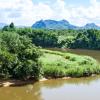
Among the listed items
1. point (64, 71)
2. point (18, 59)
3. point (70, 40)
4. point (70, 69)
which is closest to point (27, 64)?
point (18, 59)

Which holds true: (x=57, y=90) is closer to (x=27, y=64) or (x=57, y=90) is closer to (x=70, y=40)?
(x=27, y=64)

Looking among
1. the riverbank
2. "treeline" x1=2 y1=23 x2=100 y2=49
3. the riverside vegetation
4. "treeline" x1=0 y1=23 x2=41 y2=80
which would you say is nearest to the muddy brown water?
the riverbank

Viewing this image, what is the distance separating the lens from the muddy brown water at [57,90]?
3694cm

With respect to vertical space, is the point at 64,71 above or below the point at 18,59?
below

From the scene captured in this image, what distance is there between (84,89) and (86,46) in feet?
213

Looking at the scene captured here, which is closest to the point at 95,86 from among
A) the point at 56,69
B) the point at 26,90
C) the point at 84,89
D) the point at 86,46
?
the point at 84,89

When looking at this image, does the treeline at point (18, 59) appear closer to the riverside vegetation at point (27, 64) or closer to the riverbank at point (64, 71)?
the riverside vegetation at point (27, 64)

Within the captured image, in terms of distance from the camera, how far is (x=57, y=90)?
41.3 meters

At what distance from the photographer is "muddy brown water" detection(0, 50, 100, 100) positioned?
3694 centimetres

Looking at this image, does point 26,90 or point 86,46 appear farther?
point 86,46

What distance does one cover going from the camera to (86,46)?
349 feet

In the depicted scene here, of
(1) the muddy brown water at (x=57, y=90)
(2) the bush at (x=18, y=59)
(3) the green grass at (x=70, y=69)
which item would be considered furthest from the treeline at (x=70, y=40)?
(2) the bush at (x=18, y=59)

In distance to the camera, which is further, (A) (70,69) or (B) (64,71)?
(A) (70,69)

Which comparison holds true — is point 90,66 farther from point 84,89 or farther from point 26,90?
point 26,90
